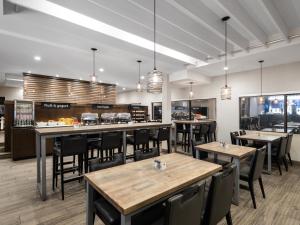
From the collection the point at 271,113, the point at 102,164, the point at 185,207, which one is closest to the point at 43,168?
the point at 102,164

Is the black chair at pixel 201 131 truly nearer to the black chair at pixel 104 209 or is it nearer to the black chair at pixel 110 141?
the black chair at pixel 110 141

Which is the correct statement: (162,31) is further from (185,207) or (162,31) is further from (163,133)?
(185,207)

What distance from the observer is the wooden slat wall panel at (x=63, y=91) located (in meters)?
6.80

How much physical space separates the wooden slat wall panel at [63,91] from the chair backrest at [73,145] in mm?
4105

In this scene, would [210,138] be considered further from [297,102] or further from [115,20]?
[115,20]

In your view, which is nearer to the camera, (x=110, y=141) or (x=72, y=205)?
(x=72, y=205)

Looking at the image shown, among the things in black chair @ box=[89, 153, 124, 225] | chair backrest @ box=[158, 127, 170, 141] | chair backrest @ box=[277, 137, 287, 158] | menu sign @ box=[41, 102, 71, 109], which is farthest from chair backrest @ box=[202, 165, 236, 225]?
menu sign @ box=[41, 102, 71, 109]

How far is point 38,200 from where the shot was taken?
2885 mm

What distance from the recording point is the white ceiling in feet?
8.78

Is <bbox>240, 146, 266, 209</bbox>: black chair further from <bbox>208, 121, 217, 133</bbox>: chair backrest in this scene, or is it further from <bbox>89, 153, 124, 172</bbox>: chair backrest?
<bbox>208, 121, 217, 133</bbox>: chair backrest

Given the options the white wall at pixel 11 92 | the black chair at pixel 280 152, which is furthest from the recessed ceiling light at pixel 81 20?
the white wall at pixel 11 92

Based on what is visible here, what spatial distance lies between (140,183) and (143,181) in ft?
0.17

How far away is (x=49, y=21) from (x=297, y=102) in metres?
6.47

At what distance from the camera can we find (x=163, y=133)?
438cm
